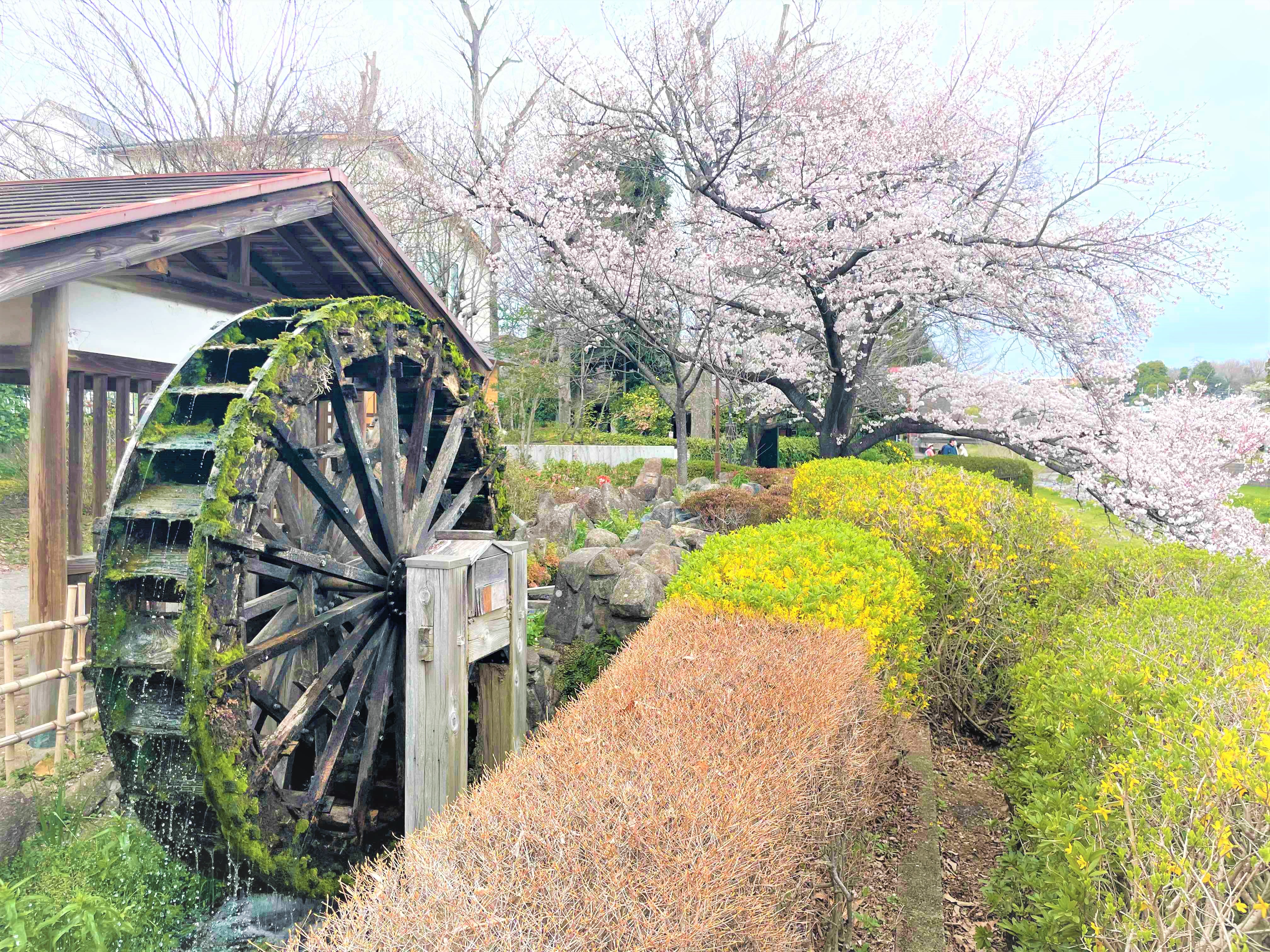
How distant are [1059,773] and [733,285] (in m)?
10.5

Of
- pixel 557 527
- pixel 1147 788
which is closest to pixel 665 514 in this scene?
pixel 557 527

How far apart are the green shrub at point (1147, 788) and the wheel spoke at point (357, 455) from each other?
380 cm

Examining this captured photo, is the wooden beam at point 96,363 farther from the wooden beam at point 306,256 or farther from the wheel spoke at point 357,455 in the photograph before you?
the wheel spoke at point 357,455

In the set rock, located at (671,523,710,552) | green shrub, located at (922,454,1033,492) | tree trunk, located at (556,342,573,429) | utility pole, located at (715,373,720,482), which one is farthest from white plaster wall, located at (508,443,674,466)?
rock, located at (671,523,710,552)

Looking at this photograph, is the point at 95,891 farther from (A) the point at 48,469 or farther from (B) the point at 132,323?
(B) the point at 132,323

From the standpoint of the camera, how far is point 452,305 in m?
18.5

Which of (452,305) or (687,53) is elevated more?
(687,53)

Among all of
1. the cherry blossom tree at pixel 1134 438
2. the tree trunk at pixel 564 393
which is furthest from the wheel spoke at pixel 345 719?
the tree trunk at pixel 564 393

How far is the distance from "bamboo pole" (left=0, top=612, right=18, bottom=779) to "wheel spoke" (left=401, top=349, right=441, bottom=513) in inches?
98.1

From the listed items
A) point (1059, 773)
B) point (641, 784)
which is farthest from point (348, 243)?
point (1059, 773)

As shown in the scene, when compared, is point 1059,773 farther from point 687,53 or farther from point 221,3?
point 221,3

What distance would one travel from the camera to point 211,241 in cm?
511

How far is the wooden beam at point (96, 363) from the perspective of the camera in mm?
6098

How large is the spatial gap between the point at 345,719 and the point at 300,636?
645mm
